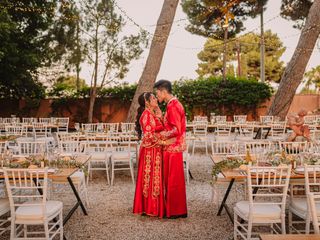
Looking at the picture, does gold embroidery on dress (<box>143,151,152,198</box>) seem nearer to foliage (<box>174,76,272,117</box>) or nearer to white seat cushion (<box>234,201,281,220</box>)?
white seat cushion (<box>234,201,281,220</box>)

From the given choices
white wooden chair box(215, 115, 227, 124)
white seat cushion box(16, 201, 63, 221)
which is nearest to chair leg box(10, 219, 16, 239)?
white seat cushion box(16, 201, 63, 221)

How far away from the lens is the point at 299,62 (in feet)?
42.5

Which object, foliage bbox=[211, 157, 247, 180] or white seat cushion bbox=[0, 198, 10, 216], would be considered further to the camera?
foliage bbox=[211, 157, 247, 180]

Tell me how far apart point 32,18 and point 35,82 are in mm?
2582

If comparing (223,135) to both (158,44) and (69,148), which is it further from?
(69,148)

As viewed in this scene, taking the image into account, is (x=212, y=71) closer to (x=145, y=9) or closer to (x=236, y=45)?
(x=236, y=45)

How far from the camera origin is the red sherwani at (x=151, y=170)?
4926 millimetres

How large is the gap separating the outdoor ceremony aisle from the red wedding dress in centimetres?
18

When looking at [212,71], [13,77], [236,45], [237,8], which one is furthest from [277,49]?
[13,77]

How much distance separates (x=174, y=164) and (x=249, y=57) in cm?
2503

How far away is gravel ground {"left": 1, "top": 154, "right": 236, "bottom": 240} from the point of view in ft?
14.4

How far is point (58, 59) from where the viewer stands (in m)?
16.6

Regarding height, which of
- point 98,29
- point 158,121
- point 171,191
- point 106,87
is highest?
point 98,29

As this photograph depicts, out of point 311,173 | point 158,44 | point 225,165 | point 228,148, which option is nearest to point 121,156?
point 228,148
